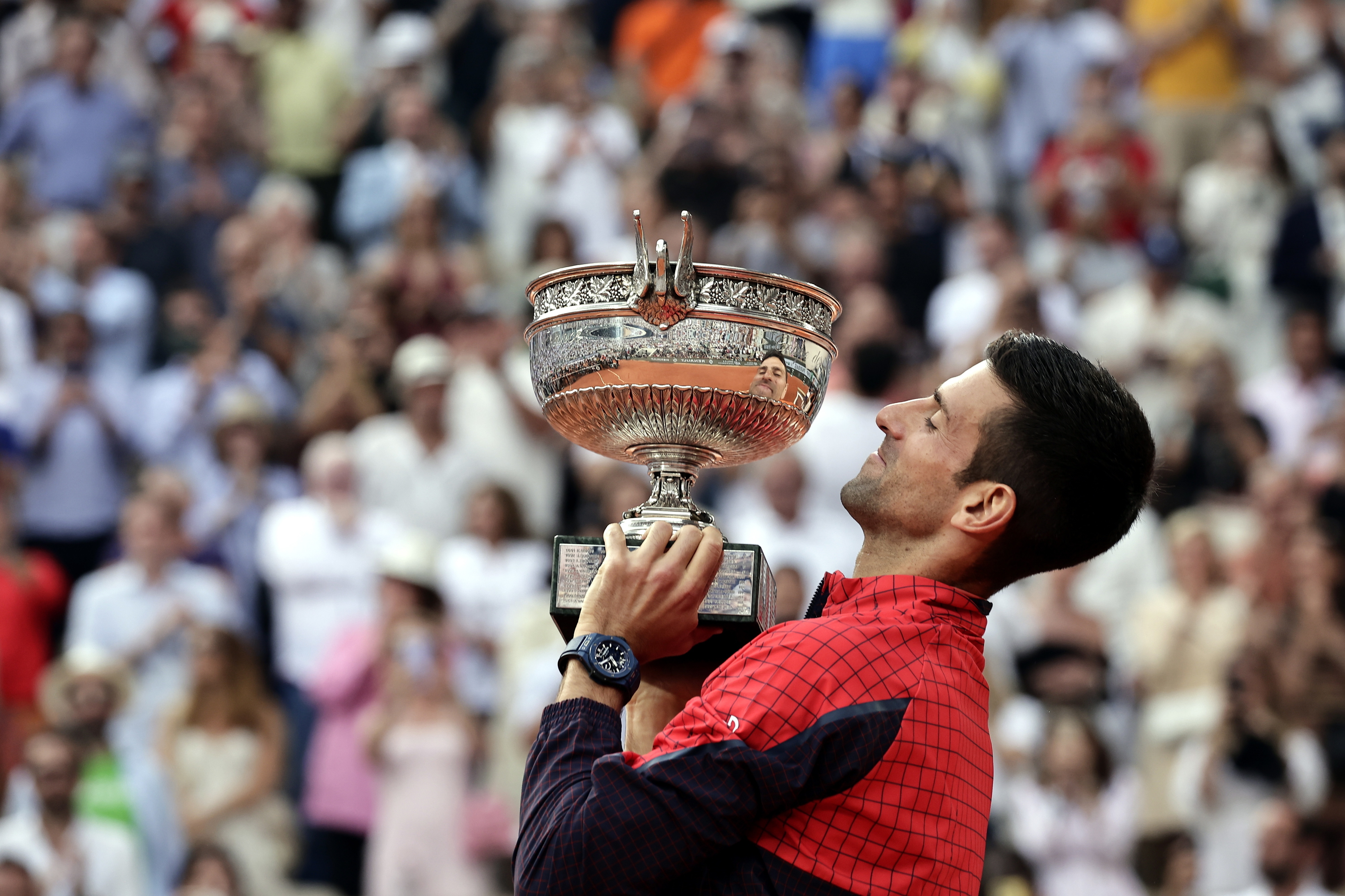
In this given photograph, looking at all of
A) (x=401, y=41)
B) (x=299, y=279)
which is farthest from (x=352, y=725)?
(x=401, y=41)

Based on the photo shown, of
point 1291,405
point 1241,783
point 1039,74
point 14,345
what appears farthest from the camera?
point 1039,74

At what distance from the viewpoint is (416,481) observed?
30.1 feet

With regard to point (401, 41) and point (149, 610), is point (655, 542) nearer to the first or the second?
point (149, 610)

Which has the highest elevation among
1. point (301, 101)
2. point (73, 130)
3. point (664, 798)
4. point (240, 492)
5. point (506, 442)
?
point (301, 101)

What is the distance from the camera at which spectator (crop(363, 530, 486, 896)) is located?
7.41m

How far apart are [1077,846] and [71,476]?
5318mm

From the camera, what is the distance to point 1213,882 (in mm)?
7668

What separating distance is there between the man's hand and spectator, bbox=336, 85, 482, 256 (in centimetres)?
901

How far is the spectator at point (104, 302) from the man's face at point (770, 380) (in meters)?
7.92

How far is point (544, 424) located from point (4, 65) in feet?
19.5

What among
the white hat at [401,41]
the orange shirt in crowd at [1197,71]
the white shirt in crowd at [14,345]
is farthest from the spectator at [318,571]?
the orange shirt in crowd at [1197,71]

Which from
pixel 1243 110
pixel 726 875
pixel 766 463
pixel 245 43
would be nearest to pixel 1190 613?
pixel 766 463

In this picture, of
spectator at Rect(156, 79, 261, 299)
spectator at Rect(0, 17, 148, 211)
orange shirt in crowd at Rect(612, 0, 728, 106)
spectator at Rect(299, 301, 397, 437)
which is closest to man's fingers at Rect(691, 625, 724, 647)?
spectator at Rect(299, 301, 397, 437)

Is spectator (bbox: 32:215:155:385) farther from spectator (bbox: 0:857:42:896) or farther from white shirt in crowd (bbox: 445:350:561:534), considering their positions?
spectator (bbox: 0:857:42:896)
